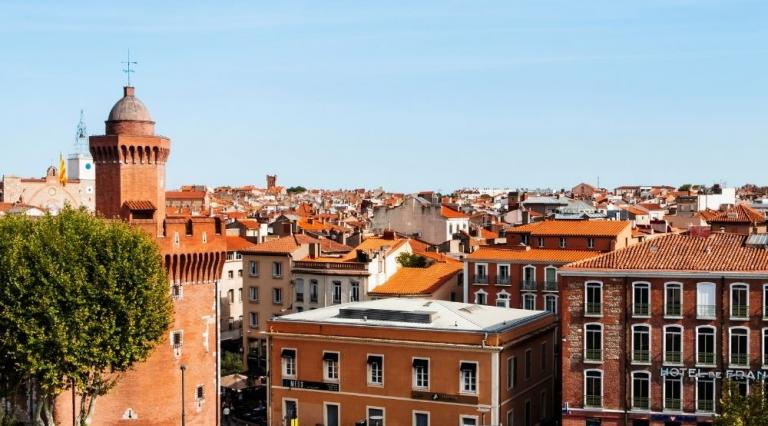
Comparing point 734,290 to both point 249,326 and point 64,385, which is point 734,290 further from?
point 249,326

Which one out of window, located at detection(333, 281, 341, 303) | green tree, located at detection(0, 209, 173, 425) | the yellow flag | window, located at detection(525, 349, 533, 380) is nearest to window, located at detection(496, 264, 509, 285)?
window, located at detection(333, 281, 341, 303)

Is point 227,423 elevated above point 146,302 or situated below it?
below

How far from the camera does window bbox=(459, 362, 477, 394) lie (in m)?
53.2

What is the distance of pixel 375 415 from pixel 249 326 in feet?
110

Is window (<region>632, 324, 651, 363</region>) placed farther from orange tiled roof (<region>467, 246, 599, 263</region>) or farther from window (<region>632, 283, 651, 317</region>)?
orange tiled roof (<region>467, 246, 599, 263</region>)

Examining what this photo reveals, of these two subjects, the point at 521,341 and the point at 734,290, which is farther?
the point at 521,341

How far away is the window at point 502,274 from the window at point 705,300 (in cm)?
2166

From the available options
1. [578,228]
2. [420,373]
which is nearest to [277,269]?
[578,228]

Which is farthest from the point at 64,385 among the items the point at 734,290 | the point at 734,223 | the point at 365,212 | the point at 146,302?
the point at 365,212

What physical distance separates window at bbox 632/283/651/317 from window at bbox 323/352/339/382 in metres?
16.1

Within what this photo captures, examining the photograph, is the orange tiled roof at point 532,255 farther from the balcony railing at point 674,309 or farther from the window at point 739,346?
the window at point 739,346

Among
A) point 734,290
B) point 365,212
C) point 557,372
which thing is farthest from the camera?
point 365,212

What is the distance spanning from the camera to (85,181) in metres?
166

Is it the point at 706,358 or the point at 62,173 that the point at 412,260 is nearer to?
the point at 706,358
